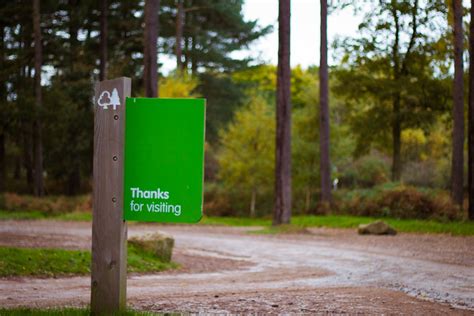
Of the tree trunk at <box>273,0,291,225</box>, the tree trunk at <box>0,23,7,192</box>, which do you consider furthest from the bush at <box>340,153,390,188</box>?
the tree trunk at <box>0,23,7,192</box>

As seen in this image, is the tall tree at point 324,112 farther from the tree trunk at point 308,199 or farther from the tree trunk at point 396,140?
the tree trunk at point 396,140

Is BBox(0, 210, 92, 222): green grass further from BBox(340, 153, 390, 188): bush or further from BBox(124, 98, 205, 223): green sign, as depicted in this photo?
BBox(124, 98, 205, 223): green sign

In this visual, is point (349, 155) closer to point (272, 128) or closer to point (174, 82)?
point (272, 128)

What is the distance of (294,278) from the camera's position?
1229 centimetres

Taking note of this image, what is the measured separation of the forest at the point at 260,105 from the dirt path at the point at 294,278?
20.4ft

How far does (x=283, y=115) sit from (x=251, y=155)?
570 inches

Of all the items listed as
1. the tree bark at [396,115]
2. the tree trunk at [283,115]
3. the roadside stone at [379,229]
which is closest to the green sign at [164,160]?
the roadside stone at [379,229]

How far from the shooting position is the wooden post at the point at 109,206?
6.34m

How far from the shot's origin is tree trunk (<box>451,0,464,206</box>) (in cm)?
2548

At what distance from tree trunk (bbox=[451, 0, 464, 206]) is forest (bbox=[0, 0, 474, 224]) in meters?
0.05

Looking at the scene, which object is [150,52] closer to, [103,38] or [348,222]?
[348,222]

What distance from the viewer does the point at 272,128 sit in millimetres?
40531

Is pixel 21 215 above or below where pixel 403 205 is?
below

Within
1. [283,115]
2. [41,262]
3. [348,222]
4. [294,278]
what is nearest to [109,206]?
[294,278]
